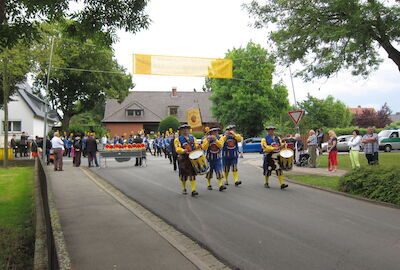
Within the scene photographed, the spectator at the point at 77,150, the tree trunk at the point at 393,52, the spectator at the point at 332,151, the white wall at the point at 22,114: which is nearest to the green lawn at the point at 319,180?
the spectator at the point at 332,151

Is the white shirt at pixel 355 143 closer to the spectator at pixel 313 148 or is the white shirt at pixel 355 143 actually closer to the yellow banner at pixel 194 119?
the spectator at pixel 313 148

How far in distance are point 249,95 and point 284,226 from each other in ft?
126

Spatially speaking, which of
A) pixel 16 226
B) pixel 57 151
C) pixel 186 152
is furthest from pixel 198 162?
pixel 57 151

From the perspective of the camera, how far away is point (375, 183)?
30.5 feet

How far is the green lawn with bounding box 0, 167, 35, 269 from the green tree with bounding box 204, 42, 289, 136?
3407 cm

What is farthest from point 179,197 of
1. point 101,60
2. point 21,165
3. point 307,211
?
point 101,60

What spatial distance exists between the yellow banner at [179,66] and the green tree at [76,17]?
11.1m

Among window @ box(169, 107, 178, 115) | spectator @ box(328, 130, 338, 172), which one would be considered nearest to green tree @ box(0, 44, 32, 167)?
spectator @ box(328, 130, 338, 172)

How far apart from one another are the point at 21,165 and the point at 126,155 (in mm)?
6497

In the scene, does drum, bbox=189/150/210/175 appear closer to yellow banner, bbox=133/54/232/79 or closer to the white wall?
yellow banner, bbox=133/54/232/79

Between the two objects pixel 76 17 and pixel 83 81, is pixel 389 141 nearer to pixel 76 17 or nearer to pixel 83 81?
pixel 76 17

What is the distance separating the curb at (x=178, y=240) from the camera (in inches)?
196

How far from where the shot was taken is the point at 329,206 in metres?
8.49

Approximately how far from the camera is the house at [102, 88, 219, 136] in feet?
195
